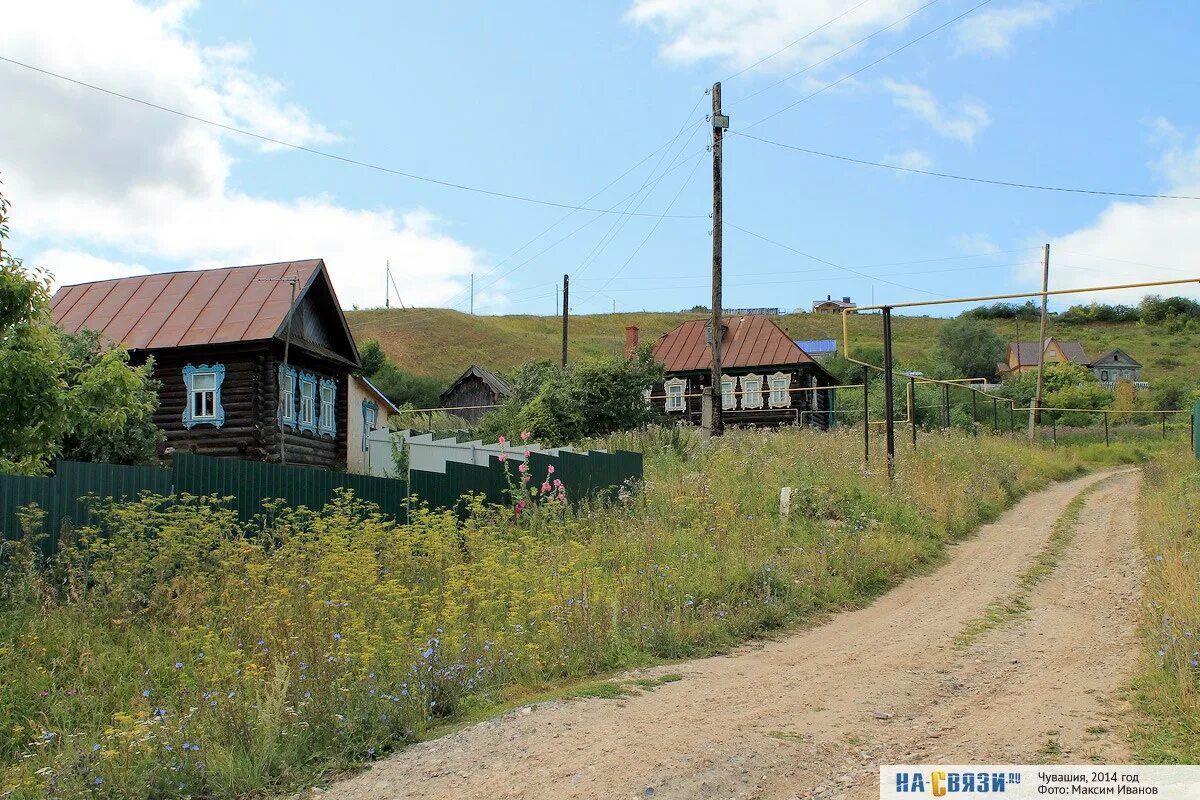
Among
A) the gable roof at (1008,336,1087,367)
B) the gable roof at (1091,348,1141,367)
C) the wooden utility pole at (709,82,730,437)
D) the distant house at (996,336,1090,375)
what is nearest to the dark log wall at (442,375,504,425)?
the wooden utility pole at (709,82,730,437)

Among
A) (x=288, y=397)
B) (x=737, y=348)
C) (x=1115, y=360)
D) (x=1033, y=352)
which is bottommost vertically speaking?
(x=288, y=397)

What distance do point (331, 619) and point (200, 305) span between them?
20419 mm

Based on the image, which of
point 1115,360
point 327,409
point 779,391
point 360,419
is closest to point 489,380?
point 779,391

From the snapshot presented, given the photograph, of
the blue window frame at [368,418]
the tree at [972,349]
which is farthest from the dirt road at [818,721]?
the tree at [972,349]

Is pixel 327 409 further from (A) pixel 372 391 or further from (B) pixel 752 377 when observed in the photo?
(B) pixel 752 377

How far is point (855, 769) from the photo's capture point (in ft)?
20.3

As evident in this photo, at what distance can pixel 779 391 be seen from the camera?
47188mm

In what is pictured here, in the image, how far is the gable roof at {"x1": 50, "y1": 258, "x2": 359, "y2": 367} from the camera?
1002 inches

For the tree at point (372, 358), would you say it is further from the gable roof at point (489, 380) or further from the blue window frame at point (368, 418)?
the blue window frame at point (368, 418)

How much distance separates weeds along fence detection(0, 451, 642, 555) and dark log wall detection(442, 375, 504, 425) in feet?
128

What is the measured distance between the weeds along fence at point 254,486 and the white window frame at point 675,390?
103 feet

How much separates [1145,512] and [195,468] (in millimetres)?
16698

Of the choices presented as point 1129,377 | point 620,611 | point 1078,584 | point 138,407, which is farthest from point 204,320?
point 1129,377

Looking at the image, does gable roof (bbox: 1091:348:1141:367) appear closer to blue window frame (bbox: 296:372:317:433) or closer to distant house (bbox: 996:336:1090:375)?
distant house (bbox: 996:336:1090:375)
